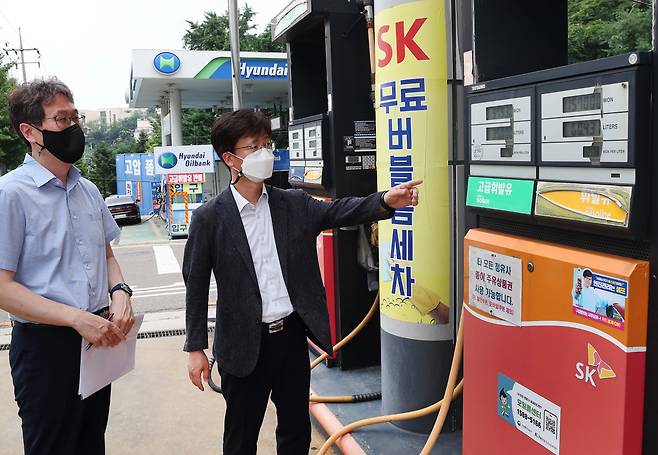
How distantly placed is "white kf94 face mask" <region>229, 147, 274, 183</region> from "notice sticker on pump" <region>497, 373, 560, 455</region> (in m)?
1.35

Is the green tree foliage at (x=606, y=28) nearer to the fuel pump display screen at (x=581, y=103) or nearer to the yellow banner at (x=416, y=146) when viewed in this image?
the yellow banner at (x=416, y=146)

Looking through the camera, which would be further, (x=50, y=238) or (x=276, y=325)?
(x=276, y=325)

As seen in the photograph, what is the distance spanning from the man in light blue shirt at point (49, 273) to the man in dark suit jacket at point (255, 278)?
1.42ft

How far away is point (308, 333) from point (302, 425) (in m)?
0.47

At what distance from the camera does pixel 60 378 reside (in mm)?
2477

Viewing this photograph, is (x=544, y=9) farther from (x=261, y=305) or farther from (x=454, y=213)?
(x=261, y=305)

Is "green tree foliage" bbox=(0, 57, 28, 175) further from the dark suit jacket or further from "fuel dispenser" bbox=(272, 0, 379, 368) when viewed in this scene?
the dark suit jacket

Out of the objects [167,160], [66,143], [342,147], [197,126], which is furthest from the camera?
[197,126]

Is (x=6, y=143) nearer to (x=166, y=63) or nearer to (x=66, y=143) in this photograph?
(x=166, y=63)

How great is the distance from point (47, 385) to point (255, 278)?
93cm

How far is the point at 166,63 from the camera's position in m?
19.0

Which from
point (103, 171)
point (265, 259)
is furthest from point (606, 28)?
point (103, 171)

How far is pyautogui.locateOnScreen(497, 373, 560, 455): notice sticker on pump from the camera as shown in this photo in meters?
2.36

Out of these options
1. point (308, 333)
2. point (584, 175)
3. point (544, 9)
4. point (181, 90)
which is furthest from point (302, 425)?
point (181, 90)
